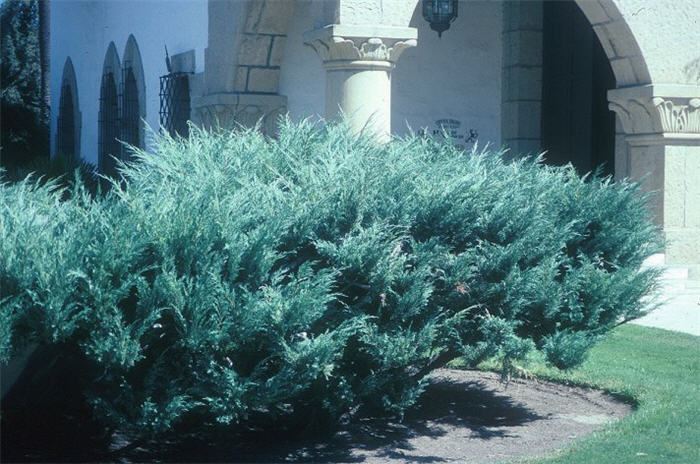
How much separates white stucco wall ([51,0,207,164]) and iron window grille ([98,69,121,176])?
0.49 meters

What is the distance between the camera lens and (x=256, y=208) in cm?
452

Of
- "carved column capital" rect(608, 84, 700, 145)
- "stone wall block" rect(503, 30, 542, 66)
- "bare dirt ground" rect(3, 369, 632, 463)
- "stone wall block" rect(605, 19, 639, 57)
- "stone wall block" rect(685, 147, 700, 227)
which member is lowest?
"bare dirt ground" rect(3, 369, 632, 463)

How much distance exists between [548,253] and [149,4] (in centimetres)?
942

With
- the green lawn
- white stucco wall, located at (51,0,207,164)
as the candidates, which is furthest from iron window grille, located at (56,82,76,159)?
the green lawn

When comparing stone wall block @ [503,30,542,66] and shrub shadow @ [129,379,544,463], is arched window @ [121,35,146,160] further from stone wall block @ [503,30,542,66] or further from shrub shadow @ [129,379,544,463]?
shrub shadow @ [129,379,544,463]

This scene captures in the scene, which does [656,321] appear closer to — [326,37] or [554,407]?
[554,407]

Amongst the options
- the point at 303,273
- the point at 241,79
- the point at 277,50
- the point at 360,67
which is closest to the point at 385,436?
the point at 303,273

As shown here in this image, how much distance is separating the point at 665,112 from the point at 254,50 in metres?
4.14

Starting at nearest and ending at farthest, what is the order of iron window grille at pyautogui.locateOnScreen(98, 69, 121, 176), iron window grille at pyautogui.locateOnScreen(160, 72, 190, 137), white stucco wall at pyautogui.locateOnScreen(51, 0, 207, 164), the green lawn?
1. the green lawn
2. iron window grille at pyautogui.locateOnScreen(160, 72, 190, 137)
3. white stucco wall at pyautogui.locateOnScreen(51, 0, 207, 164)
4. iron window grille at pyautogui.locateOnScreen(98, 69, 121, 176)

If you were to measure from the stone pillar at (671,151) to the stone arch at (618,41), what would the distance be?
0.14 metres

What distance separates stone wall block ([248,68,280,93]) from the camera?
10.8 metres

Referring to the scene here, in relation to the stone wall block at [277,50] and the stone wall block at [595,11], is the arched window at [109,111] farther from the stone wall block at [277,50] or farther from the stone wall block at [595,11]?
the stone wall block at [595,11]

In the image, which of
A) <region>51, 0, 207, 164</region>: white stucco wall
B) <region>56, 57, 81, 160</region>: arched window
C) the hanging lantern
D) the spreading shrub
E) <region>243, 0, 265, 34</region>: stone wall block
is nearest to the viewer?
the spreading shrub

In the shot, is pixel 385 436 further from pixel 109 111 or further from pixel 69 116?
pixel 69 116
